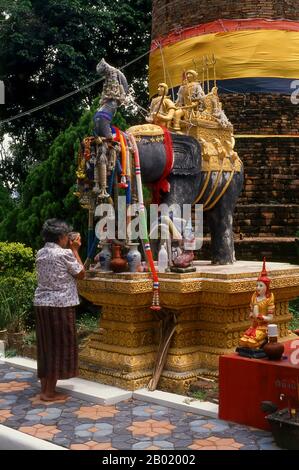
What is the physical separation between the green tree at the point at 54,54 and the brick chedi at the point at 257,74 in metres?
5.91

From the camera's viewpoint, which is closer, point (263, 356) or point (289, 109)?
point (263, 356)

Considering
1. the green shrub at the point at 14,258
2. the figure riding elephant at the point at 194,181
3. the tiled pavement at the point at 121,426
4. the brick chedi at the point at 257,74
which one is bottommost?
the tiled pavement at the point at 121,426

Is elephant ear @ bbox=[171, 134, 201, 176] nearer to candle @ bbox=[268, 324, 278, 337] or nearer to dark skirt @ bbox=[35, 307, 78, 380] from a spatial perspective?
dark skirt @ bbox=[35, 307, 78, 380]

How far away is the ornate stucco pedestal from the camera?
19.3 feet

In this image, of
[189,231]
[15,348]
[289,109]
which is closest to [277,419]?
[189,231]

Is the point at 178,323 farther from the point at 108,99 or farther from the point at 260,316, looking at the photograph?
the point at 108,99

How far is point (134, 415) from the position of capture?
5.19 metres

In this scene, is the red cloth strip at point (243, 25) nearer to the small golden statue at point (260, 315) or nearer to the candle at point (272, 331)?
the small golden statue at point (260, 315)

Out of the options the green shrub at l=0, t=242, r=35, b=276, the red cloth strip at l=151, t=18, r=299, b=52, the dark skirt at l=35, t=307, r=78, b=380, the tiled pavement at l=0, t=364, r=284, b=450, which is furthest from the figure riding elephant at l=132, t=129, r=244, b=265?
the red cloth strip at l=151, t=18, r=299, b=52

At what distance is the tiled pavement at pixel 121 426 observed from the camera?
14.8ft

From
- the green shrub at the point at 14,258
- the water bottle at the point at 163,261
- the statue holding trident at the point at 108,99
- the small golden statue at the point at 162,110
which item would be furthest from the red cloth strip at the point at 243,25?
the water bottle at the point at 163,261

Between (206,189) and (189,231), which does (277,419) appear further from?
(206,189)

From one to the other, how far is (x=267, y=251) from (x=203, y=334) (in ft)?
16.8

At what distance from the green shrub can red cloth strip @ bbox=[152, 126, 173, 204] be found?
3042mm
